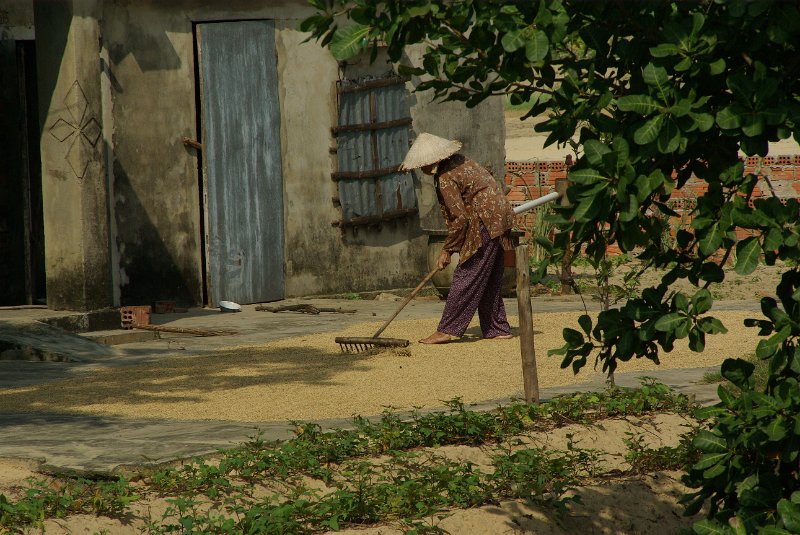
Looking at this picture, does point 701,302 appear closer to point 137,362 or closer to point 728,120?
point 728,120

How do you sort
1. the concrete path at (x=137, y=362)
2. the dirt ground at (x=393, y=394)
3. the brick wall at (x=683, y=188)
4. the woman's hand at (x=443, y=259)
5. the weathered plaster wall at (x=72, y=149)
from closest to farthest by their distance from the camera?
the dirt ground at (x=393, y=394)
the concrete path at (x=137, y=362)
the woman's hand at (x=443, y=259)
the weathered plaster wall at (x=72, y=149)
the brick wall at (x=683, y=188)

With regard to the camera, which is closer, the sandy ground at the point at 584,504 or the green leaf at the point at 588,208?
the green leaf at the point at 588,208

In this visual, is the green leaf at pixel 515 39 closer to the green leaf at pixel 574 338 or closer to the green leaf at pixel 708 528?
the green leaf at pixel 574 338

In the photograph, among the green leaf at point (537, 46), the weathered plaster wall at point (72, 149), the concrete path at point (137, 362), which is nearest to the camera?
the green leaf at point (537, 46)

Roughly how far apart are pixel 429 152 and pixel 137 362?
9.26ft

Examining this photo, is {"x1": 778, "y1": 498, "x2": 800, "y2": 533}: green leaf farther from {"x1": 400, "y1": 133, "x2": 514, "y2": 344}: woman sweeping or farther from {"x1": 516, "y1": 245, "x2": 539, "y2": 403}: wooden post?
{"x1": 400, "y1": 133, "x2": 514, "y2": 344}: woman sweeping

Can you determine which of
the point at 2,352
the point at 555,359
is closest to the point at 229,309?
the point at 2,352

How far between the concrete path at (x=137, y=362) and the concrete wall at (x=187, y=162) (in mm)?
469

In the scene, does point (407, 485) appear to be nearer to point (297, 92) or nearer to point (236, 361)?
point (236, 361)

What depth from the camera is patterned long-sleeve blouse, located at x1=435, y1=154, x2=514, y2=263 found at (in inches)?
399

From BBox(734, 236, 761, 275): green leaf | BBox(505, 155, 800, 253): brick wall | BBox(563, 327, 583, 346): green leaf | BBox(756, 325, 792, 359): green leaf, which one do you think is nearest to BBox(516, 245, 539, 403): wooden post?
BBox(563, 327, 583, 346): green leaf

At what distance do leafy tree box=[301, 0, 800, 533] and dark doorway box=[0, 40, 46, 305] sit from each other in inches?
390

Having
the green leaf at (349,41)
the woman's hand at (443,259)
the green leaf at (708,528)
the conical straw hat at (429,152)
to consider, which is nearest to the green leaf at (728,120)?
the green leaf at (349,41)

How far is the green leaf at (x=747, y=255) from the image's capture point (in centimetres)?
339
